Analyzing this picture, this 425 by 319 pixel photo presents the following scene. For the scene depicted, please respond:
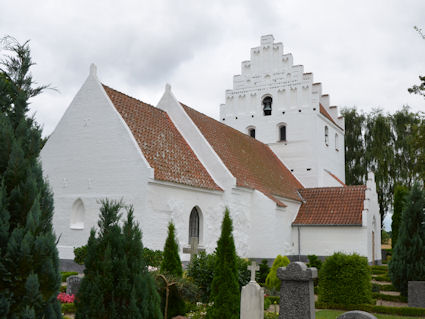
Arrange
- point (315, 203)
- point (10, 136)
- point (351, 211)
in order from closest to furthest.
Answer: point (10, 136)
point (351, 211)
point (315, 203)

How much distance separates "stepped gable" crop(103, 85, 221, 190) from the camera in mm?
13438

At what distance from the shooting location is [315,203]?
20266mm

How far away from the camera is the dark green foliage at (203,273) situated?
32.6ft

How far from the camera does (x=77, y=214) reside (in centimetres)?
1345

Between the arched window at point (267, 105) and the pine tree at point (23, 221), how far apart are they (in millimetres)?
20911

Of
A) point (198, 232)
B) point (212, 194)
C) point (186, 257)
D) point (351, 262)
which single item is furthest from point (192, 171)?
point (351, 262)

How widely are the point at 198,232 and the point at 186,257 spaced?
4.45 ft

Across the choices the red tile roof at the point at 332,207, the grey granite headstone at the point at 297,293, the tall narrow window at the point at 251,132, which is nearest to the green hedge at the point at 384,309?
the grey granite headstone at the point at 297,293

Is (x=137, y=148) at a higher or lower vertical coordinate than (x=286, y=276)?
higher

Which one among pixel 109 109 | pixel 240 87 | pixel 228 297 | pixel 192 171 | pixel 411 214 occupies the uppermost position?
pixel 240 87

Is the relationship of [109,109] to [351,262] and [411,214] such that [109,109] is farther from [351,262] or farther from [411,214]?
[411,214]

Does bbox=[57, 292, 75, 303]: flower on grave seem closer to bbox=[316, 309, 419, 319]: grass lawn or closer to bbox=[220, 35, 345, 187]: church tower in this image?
bbox=[316, 309, 419, 319]: grass lawn

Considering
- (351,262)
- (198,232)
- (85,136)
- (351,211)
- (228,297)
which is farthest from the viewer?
(351,211)

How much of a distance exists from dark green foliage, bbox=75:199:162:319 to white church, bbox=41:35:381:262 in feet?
13.3
